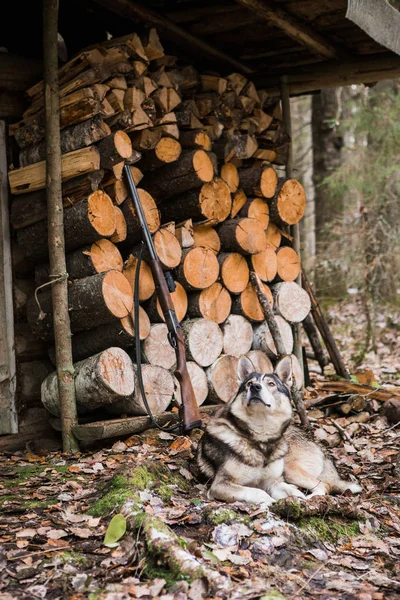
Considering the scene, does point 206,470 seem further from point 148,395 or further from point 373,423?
point 373,423

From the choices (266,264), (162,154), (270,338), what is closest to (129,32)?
(162,154)

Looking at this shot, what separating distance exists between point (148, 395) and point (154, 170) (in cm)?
210

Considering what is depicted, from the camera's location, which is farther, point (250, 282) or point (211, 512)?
point (250, 282)

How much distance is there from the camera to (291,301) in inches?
287

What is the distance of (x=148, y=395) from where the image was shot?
578 centimetres

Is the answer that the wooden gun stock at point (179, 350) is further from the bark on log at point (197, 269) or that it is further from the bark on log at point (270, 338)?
the bark on log at point (270, 338)

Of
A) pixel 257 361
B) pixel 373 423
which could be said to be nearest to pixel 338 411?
pixel 373 423

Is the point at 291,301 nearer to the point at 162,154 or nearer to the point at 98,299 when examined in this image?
the point at 162,154

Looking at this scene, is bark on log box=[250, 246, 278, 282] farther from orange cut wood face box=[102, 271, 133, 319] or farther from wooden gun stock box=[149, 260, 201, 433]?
orange cut wood face box=[102, 271, 133, 319]

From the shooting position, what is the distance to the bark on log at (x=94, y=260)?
5609mm

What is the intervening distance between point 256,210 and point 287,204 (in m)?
0.46

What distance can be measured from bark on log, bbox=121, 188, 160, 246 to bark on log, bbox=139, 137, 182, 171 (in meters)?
0.31

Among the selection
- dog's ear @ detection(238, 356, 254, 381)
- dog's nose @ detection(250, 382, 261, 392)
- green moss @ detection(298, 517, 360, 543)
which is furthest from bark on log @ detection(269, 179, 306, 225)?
green moss @ detection(298, 517, 360, 543)

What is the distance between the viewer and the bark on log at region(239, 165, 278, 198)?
6.92 m
